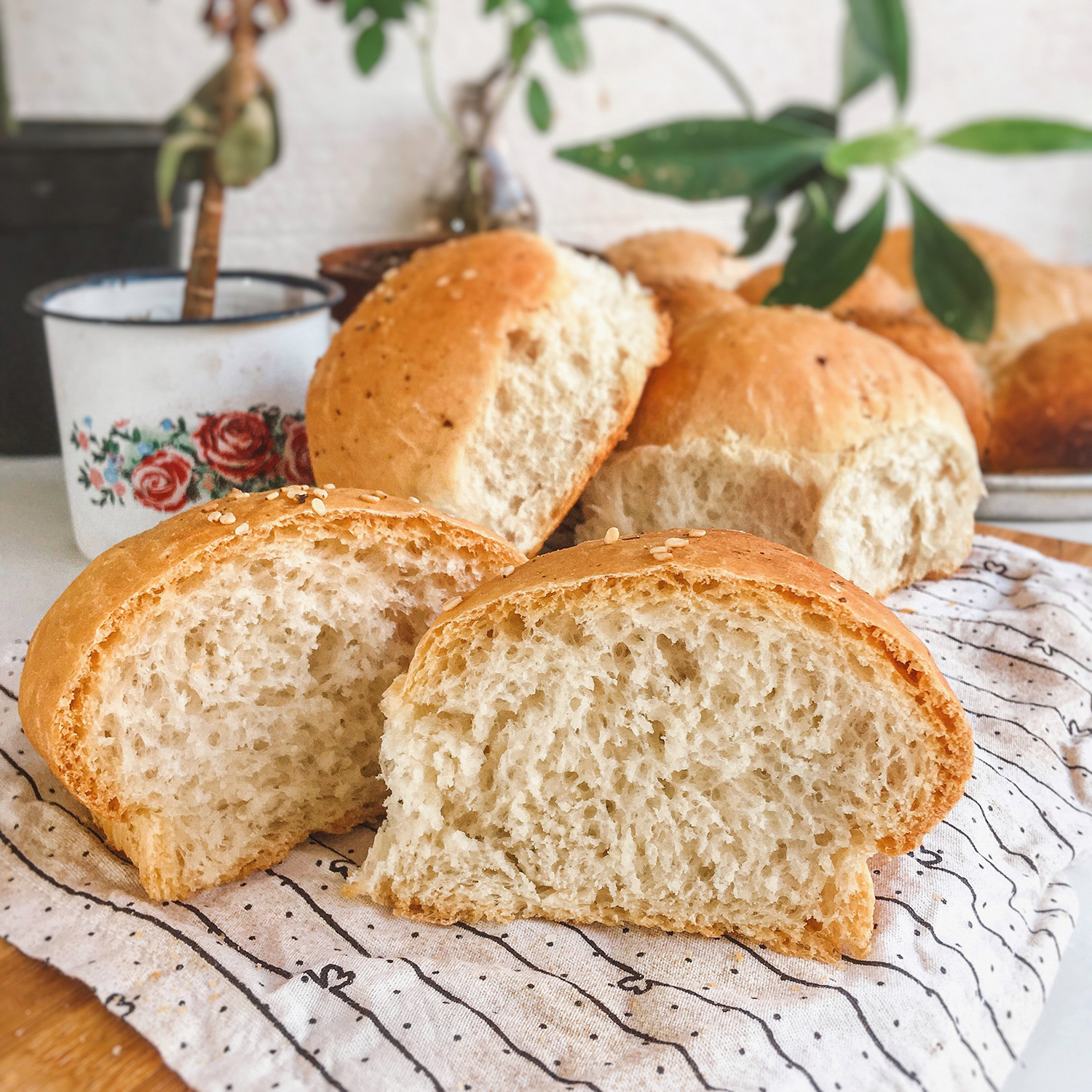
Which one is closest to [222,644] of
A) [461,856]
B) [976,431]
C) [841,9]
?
[461,856]

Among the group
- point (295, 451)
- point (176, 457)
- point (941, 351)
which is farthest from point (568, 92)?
point (176, 457)

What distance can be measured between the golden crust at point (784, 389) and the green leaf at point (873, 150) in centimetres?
86

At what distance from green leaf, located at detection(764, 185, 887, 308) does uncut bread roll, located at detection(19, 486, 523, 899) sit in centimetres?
122

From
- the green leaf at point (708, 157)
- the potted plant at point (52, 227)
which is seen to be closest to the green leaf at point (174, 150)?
the potted plant at point (52, 227)

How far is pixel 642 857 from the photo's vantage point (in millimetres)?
1095

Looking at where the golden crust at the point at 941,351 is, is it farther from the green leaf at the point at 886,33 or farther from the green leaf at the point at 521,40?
the green leaf at the point at 521,40

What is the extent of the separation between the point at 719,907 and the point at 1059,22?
11.9ft

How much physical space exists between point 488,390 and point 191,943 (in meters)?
0.79

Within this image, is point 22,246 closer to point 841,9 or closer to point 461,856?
point 461,856

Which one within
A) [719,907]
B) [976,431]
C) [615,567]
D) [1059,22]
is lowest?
[719,907]

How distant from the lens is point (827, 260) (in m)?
2.21

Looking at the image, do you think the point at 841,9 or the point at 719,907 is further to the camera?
the point at 841,9

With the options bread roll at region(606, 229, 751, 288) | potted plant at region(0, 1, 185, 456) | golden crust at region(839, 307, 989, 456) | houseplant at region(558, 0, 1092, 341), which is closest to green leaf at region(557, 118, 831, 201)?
houseplant at region(558, 0, 1092, 341)

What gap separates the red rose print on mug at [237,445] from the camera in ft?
5.53
